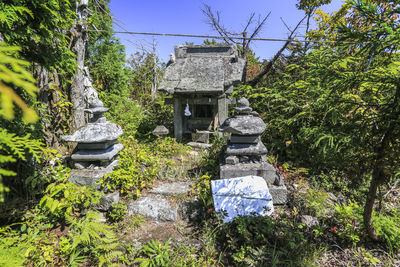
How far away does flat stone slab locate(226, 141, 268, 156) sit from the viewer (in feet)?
11.8

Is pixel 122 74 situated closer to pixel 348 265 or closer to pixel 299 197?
pixel 299 197

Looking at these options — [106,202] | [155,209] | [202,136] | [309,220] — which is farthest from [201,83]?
[309,220]

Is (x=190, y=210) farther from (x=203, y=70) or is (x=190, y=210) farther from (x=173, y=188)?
(x=203, y=70)

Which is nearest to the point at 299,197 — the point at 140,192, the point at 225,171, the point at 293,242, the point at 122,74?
the point at 293,242

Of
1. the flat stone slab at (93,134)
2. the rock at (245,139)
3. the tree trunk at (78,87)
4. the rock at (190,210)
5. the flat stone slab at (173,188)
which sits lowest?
the rock at (190,210)

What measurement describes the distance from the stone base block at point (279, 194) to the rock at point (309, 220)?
449 mm

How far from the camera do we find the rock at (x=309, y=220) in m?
2.82

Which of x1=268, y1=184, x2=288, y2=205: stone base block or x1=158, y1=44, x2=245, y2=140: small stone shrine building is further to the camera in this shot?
x1=158, y1=44, x2=245, y2=140: small stone shrine building

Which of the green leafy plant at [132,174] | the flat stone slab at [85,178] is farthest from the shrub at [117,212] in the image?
the flat stone slab at [85,178]

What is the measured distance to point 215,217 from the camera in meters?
2.96

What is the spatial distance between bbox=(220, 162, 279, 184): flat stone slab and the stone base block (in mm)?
203

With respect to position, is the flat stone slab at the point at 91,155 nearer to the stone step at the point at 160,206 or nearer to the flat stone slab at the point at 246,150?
the stone step at the point at 160,206

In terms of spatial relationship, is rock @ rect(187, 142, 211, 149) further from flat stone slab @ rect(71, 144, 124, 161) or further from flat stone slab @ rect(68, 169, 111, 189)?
flat stone slab @ rect(68, 169, 111, 189)

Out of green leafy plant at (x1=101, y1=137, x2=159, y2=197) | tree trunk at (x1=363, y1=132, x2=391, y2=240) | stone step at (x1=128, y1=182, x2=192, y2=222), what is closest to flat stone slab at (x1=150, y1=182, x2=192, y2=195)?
stone step at (x1=128, y1=182, x2=192, y2=222)
